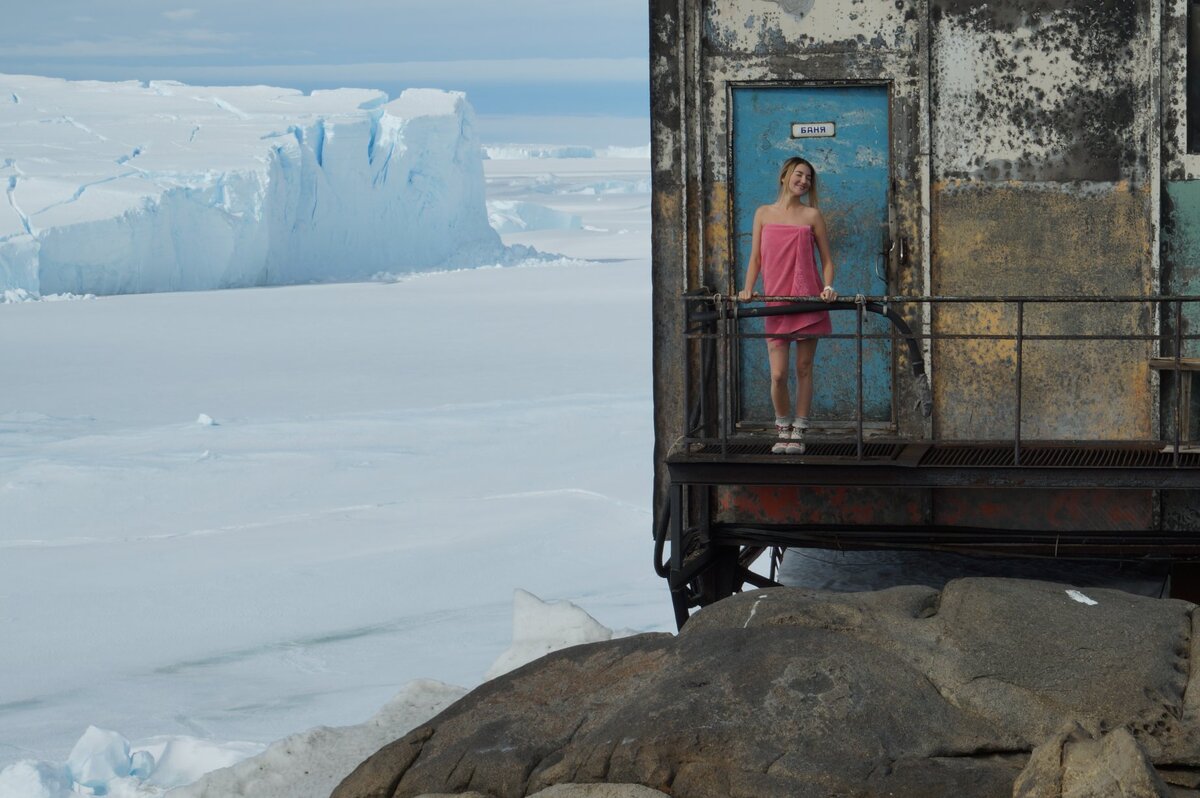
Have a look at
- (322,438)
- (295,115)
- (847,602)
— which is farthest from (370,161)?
(847,602)

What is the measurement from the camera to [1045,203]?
6527 millimetres

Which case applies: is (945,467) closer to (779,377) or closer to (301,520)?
(779,377)

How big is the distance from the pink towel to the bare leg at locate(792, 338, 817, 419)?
0.08 meters

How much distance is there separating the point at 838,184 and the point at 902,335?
34.1 inches

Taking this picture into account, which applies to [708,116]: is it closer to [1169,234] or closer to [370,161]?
[1169,234]

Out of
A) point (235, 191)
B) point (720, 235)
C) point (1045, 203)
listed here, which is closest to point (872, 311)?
point (720, 235)

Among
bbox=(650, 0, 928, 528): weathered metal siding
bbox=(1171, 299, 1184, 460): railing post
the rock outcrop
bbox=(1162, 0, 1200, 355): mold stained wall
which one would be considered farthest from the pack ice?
the rock outcrop

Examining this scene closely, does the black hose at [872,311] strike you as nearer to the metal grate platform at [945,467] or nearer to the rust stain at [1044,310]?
the rust stain at [1044,310]

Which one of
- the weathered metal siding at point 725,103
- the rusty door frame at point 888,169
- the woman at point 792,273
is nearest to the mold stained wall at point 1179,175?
the weathered metal siding at point 725,103

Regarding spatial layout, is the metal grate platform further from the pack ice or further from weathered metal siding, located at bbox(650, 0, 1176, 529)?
the pack ice

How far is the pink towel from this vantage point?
6305 millimetres

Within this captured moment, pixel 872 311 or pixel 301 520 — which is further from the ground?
pixel 872 311

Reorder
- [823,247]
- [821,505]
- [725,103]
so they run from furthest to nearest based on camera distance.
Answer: [821,505] → [725,103] → [823,247]

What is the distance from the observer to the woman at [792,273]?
6289mm
